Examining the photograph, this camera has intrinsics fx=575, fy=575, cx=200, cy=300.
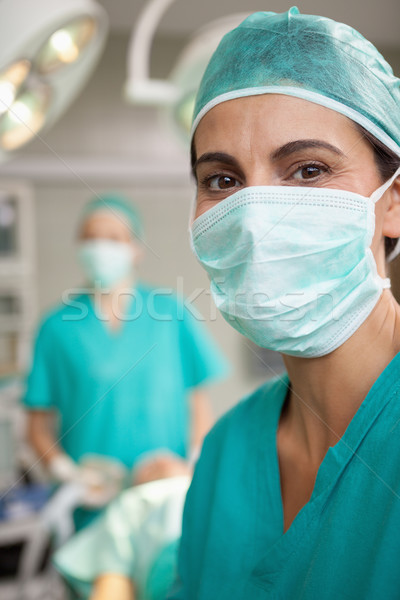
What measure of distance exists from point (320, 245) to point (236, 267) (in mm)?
105

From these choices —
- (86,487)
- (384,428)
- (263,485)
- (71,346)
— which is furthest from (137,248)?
(384,428)

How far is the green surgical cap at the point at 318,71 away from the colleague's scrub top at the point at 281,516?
29 cm

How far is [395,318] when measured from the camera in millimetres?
724

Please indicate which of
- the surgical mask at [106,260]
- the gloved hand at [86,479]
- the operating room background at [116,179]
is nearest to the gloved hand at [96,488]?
the gloved hand at [86,479]

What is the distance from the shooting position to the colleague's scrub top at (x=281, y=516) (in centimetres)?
58

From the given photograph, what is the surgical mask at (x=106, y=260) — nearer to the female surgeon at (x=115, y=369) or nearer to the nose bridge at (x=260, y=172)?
the female surgeon at (x=115, y=369)

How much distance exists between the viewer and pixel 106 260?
2105mm

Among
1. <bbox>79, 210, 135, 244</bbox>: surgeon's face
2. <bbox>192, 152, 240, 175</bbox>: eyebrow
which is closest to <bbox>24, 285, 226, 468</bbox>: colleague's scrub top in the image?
<bbox>79, 210, 135, 244</bbox>: surgeon's face

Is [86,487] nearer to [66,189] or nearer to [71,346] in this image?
[71,346]

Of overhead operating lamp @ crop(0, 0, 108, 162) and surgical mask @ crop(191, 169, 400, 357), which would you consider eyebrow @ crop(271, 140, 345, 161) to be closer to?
surgical mask @ crop(191, 169, 400, 357)

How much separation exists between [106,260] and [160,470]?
2.76 feet

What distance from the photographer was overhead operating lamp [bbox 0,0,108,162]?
33.4 inches

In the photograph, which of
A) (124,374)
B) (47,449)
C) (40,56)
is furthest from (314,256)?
(47,449)

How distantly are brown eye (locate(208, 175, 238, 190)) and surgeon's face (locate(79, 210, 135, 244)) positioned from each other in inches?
56.9
